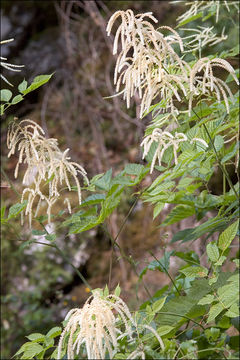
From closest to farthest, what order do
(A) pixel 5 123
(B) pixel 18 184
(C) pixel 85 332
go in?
1. (C) pixel 85 332
2. (B) pixel 18 184
3. (A) pixel 5 123

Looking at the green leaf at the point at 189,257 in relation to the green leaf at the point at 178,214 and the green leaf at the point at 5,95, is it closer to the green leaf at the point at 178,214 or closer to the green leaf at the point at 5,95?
the green leaf at the point at 178,214

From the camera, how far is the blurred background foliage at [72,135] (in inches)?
138

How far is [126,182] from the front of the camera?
3.70 feet

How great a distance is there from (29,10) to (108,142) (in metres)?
1.31

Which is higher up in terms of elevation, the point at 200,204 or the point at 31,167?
the point at 31,167

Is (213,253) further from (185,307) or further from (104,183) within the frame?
(104,183)

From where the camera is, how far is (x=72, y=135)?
4.16 metres

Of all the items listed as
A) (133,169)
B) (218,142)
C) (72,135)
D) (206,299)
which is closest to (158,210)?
(133,169)

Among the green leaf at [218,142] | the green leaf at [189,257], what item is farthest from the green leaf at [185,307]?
the green leaf at [218,142]

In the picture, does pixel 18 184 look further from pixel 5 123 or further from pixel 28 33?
pixel 28 33

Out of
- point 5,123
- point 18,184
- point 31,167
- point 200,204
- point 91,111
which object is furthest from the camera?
point 5,123

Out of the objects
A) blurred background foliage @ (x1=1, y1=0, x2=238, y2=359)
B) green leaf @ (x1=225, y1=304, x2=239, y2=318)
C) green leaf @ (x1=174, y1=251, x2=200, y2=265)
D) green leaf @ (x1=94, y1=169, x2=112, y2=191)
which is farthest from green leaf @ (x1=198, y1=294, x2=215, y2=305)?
blurred background foliage @ (x1=1, y1=0, x2=238, y2=359)

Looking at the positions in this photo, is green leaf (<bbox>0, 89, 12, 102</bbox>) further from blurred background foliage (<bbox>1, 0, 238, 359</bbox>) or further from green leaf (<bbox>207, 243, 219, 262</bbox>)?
blurred background foliage (<bbox>1, 0, 238, 359</bbox>)

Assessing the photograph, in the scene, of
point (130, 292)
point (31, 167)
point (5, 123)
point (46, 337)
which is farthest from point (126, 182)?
point (5, 123)
